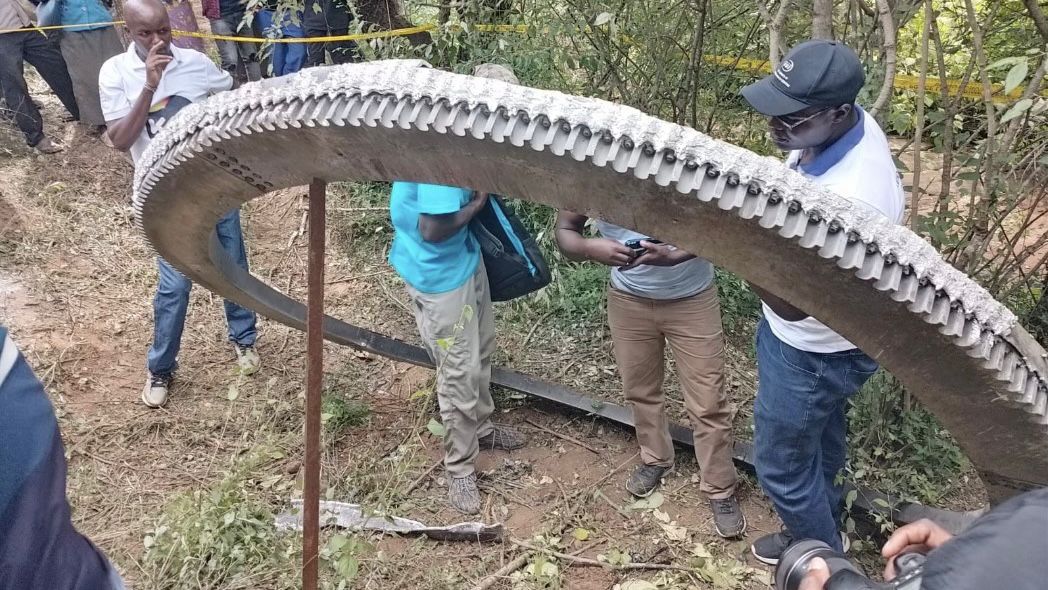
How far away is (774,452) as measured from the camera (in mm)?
2514

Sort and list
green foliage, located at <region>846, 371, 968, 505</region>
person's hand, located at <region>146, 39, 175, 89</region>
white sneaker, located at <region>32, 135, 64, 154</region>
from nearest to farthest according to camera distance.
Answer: green foliage, located at <region>846, 371, 968, 505</region> → person's hand, located at <region>146, 39, 175, 89</region> → white sneaker, located at <region>32, 135, 64, 154</region>

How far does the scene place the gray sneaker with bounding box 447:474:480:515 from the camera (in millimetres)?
3287

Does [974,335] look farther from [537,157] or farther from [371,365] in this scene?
[371,365]

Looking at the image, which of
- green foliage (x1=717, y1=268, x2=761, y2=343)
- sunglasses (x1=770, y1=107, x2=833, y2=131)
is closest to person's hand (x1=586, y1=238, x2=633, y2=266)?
sunglasses (x1=770, y1=107, x2=833, y2=131)

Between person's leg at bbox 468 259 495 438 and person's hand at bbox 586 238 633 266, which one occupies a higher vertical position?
person's hand at bbox 586 238 633 266

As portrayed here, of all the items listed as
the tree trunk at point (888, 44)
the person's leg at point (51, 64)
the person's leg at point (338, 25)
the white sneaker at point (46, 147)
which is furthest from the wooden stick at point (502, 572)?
the person's leg at point (51, 64)

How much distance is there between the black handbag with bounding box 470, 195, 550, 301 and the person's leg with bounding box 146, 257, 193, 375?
1576 millimetres

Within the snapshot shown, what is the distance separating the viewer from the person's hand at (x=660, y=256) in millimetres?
2555

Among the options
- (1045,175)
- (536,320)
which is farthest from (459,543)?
(1045,175)

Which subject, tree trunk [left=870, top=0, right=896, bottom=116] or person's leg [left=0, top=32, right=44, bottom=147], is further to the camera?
person's leg [left=0, top=32, right=44, bottom=147]

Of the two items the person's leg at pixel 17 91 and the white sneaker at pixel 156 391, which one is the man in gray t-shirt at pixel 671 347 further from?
the person's leg at pixel 17 91

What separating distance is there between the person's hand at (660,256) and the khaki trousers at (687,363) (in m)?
0.37

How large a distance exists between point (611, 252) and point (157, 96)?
228cm

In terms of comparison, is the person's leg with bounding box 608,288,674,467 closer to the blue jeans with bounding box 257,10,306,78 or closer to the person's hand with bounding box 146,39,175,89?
the person's hand with bounding box 146,39,175,89
